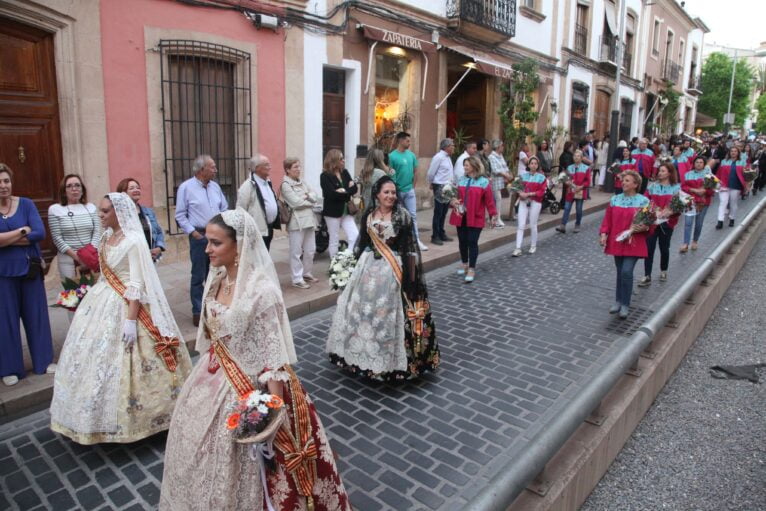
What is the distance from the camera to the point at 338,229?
778cm

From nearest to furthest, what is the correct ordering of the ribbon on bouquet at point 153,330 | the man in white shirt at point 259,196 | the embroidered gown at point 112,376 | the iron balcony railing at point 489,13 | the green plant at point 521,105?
the embroidered gown at point 112,376, the ribbon on bouquet at point 153,330, the man in white shirt at point 259,196, the green plant at point 521,105, the iron balcony railing at point 489,13

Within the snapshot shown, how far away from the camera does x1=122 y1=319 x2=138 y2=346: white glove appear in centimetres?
367

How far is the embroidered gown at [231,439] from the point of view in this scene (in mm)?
2482

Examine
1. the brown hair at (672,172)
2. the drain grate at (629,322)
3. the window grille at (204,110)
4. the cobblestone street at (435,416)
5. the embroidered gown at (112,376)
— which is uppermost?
the window grille at (204,110)

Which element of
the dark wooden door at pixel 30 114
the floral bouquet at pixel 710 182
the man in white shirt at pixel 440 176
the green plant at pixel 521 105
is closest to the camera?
the dark wooden door at pixel 30 114

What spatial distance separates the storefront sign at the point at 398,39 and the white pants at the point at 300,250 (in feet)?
17.9

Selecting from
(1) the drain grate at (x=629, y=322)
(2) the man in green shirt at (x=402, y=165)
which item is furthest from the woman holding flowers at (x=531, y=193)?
(1) the drain grate at (x=629, y=322)

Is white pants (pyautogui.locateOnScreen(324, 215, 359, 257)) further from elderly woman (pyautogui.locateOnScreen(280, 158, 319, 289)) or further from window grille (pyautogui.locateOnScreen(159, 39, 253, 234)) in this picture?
window grille (pyautogui.locateOnScreen(159, 39, 253, 234))

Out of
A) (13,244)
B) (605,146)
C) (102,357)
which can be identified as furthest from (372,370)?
(605,146)

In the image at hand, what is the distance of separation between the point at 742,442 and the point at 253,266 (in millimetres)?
4411

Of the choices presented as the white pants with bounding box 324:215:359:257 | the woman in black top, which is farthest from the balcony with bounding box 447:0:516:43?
the white pants with bounding box 324:215:359:257

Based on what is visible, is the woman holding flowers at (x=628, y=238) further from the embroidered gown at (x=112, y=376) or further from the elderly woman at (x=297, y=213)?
the embroidered gown at (x=112, y=376)

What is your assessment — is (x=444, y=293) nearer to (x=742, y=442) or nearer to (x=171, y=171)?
(x=742, y=442)

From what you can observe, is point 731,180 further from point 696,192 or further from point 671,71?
point 671,71
